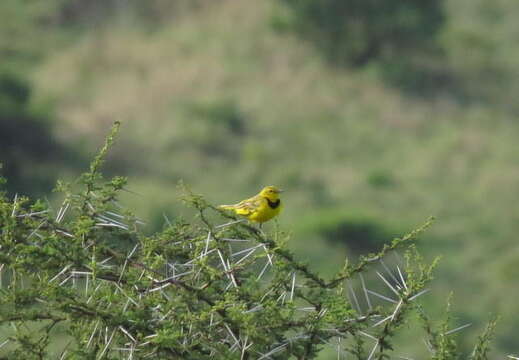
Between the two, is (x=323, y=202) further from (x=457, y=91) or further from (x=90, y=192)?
(x=90, y=192)

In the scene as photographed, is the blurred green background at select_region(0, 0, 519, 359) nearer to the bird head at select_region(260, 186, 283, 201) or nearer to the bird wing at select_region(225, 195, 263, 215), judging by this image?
the bird head at select_region(260, 186, 283, 201)

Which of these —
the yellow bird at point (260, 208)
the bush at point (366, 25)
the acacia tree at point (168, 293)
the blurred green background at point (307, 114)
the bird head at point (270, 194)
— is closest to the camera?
the acacia tree at point (168, 293)

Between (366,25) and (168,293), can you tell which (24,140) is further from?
(168,293)

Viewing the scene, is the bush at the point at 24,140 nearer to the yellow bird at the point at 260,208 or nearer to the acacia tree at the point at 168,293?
the yellow bird at the point at 260,208

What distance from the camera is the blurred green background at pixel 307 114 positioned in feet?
73.4

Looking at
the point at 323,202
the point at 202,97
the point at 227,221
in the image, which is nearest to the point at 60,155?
the point at 202,97

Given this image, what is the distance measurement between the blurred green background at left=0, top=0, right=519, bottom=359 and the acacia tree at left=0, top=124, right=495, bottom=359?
1345cm

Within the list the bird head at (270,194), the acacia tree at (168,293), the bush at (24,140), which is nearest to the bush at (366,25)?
the bush at (24,140)

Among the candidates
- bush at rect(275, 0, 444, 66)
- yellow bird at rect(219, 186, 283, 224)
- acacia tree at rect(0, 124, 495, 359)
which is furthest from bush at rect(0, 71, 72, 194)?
acacia tree at rect(0, 124, 495, 359)

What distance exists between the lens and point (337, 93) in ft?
92.0

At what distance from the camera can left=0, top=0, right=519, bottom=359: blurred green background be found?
2238cm

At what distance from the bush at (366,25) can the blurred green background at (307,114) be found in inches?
1.6

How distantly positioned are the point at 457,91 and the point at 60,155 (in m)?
10.5

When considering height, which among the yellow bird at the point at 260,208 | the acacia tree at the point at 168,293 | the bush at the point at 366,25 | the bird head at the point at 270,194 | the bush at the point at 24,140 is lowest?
the acacia tree at the point at 168,293
